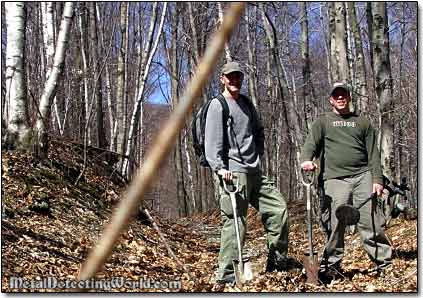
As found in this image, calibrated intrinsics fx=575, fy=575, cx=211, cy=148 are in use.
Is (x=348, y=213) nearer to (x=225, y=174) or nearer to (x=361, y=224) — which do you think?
(x=361, y=224)

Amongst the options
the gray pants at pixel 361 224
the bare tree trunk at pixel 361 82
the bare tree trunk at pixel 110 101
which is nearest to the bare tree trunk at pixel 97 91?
the bare tree trunk at pixel 110 101

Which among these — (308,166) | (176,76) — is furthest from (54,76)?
(176,76)

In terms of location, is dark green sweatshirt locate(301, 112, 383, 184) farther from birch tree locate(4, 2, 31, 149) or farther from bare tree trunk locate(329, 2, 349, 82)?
bare tree trunk locate(329, 2, 349, 82)

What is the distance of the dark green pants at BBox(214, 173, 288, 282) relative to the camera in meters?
4.31

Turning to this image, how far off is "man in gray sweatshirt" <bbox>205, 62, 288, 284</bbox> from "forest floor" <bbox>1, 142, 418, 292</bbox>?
10.0 inches

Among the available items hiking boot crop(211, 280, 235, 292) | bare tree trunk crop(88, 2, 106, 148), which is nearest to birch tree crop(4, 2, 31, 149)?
hiking boot crop(211, 280, 235, 292)

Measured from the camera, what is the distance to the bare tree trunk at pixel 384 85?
7219 millimetres

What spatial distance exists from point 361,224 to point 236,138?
1.27 m

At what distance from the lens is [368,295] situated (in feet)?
13.0

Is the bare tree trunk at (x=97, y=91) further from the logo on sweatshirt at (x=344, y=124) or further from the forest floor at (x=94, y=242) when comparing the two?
the logo on sweatshirt at (x=344, y=124)

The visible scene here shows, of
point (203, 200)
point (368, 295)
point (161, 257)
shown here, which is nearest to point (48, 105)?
point (161, 257)

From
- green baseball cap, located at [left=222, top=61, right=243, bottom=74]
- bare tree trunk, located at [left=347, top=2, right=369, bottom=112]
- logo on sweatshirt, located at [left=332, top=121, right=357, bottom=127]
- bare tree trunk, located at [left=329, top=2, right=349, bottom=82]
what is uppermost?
bare tree trunk, located at [left=329, top=2, right=349, bottom=82]

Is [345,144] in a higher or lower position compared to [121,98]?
lower

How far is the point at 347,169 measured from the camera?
4676 millimetres
